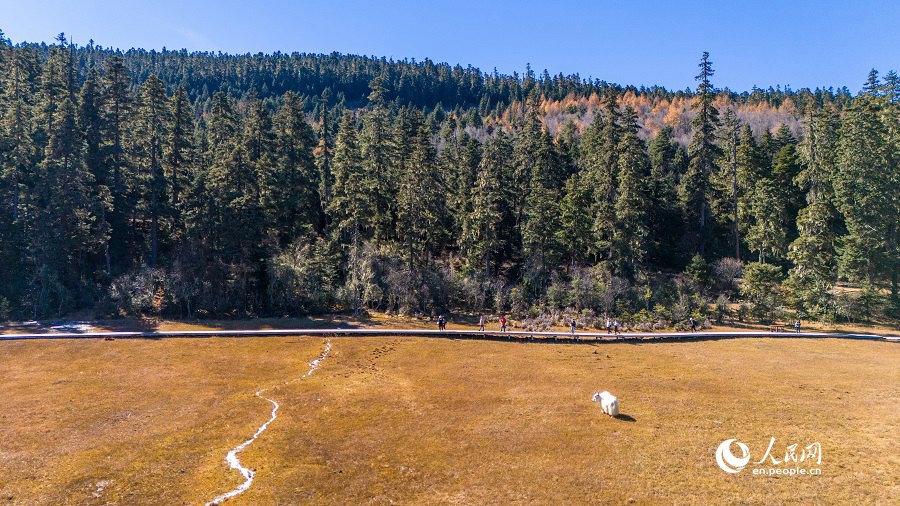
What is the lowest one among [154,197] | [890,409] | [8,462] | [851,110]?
[8,462]

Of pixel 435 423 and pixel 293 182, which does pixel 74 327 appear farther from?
pixel 435 423

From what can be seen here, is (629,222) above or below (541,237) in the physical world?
above

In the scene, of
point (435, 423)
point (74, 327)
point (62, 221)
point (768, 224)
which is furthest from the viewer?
point (768, 224)

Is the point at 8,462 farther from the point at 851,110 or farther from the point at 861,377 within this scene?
the point at 851,110

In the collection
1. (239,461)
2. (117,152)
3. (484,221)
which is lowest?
(239,461)

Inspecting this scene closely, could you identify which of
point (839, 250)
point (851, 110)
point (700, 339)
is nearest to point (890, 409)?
point (700, 339)

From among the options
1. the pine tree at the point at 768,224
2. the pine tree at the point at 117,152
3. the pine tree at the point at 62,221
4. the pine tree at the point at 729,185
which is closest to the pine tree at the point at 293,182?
the pine tree at the point at 117,152

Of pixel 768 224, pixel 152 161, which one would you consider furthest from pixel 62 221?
pixel 768 224
